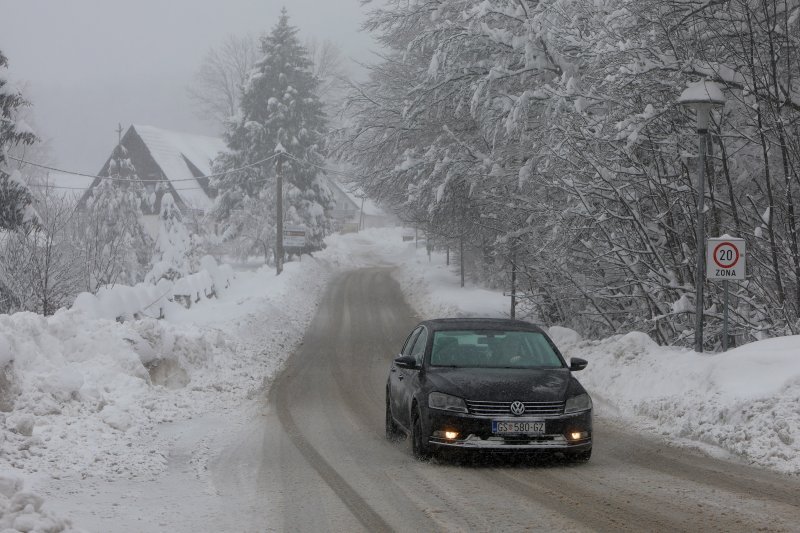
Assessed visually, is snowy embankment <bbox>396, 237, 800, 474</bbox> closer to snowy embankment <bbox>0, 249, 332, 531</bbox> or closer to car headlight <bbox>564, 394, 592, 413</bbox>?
car headlight <bbox>564, 394, 592, 413</bbox>

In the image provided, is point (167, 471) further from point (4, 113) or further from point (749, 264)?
point (4, 113)

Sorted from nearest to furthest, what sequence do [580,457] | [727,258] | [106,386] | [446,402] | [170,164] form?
[446,402] → [580,457] → [106,386] → [727,258] → [170,164]

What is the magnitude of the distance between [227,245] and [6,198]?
132 feet

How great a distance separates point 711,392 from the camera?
11.1 metres

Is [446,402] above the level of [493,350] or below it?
below

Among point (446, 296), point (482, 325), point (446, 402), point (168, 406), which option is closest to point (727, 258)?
point (482, 325)

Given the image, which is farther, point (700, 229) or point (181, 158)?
point (181, 158)

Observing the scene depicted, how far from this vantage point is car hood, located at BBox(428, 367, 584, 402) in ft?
29.8

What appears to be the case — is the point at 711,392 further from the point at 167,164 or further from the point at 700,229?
the point at 167,164

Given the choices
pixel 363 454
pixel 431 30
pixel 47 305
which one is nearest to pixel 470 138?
pixel 431 30

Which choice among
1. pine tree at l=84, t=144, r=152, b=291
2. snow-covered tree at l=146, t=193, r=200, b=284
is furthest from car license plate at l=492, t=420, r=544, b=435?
snow-covered tree at l=146, t=193, r=200, b=284

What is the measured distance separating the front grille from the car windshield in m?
1.05

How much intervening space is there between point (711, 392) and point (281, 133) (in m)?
44.6

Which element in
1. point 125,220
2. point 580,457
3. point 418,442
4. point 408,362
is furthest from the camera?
point 125,220
